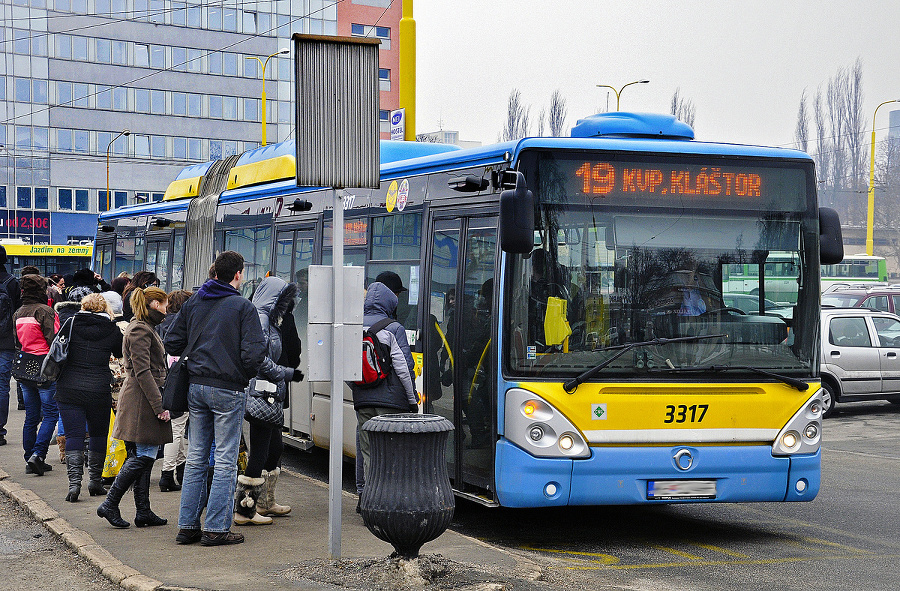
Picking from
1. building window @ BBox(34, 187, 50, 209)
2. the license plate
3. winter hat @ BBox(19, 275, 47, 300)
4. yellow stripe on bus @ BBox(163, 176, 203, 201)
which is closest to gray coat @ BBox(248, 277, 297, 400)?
the license plate

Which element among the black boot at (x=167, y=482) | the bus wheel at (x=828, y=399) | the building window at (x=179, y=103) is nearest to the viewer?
the black boot at (x=167, y=482)

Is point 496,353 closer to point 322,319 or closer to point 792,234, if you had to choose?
point 322,319

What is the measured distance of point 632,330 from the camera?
7980 millimetres

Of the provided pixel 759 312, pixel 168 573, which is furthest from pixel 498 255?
pixel 168 573

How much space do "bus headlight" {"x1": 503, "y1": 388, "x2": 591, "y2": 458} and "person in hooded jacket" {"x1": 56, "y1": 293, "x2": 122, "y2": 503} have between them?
3686 mm

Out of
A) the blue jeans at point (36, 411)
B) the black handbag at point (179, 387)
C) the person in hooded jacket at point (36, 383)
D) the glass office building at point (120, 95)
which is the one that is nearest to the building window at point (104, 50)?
the glass office building at point (120, 95)

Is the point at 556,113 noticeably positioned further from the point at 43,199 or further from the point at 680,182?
the point at 680,182

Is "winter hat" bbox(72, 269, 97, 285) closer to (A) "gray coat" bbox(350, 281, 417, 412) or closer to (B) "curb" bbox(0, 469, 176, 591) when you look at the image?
(B) "curb" bbox(0, 469, 176, 591)

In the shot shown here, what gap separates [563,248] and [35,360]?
5.99 m

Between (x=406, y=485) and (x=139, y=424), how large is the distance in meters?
2.62

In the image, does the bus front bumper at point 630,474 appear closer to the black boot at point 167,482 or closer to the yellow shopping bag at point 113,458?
the black boot at point 167,482

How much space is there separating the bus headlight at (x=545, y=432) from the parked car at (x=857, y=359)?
1065cm

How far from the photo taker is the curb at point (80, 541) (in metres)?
6.56

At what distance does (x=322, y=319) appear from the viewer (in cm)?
686
